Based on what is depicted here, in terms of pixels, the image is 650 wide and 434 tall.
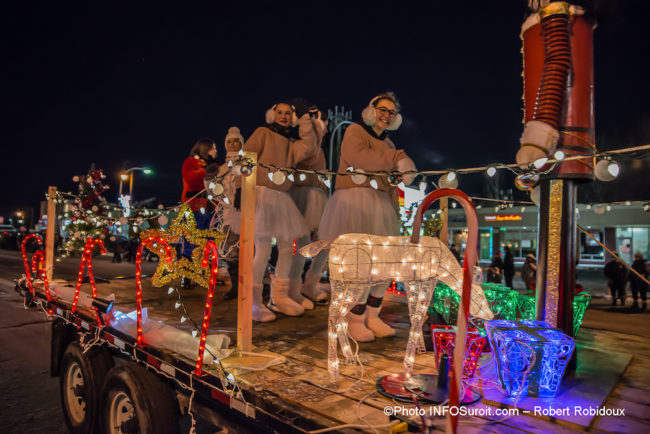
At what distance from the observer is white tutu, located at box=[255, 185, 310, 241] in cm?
395

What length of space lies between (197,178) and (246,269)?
2.94 m

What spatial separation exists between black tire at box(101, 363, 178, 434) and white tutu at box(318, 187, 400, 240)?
166 centimetres

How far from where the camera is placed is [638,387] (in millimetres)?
2303

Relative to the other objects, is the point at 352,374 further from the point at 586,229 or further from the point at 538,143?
the point at 586,229

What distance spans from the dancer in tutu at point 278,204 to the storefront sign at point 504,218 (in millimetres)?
21194

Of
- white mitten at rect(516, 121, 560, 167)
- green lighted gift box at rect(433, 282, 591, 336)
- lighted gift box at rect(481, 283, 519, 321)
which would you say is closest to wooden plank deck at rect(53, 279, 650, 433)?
green lighted gift box at rect(433, 282, 591, 336)

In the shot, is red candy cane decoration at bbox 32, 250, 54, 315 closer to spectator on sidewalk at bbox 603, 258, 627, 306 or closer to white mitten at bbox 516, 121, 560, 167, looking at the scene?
white mitten at bbox 516, 121, 560, 167

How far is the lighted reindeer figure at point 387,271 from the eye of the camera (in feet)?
8.12

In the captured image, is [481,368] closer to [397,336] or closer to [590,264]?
[397,336]

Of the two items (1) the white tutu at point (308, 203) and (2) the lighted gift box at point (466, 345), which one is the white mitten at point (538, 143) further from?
(1) the white tutu at point (308, 203)

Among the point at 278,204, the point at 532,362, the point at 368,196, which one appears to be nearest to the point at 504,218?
the point at 278,204

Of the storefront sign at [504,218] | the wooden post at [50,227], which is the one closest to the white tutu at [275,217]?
the wooden post at [50,227]

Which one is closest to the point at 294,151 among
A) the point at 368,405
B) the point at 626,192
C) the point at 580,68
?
the point at 580,68

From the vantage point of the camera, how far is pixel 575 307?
3.13 metres
